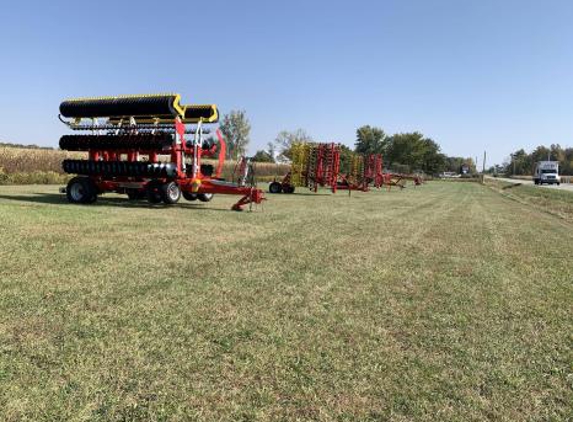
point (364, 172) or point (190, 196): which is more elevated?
point (364, 172)

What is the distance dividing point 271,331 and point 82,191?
10700 millimetres

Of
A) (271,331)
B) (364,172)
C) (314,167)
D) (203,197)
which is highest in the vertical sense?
(314,167)

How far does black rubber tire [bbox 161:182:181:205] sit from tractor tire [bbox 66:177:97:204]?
2.02 meters

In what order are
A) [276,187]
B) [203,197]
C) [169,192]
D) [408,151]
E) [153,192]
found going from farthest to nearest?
[408,151] < [276,187] < [203,197] < [153,192] < [169,192]

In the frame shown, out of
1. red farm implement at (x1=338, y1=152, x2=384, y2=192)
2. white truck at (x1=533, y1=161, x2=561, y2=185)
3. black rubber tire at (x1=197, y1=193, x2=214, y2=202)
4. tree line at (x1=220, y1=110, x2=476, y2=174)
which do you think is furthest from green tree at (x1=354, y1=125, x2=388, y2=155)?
black rubber tire at (x1=197, y1=193, x2=214, y2=202)

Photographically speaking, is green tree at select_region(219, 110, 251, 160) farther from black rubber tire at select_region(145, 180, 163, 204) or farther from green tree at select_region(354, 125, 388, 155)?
black rubber tire at select_region(145, 180, 163, 204)

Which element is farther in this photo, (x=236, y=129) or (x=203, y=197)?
(x=236, y=129)

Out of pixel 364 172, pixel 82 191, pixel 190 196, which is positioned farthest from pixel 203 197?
pixel 364 172

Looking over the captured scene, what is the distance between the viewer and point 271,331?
3.65 m

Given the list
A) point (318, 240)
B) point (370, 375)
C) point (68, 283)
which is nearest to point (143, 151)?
point (318, 240)

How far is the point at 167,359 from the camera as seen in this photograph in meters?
3.05

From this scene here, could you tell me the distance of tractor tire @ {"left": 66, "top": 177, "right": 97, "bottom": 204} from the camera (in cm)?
1248

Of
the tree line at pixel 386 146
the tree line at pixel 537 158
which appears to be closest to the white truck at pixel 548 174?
the tree line at pixel 386 146

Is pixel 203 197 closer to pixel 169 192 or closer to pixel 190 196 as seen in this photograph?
pixel 190 196
